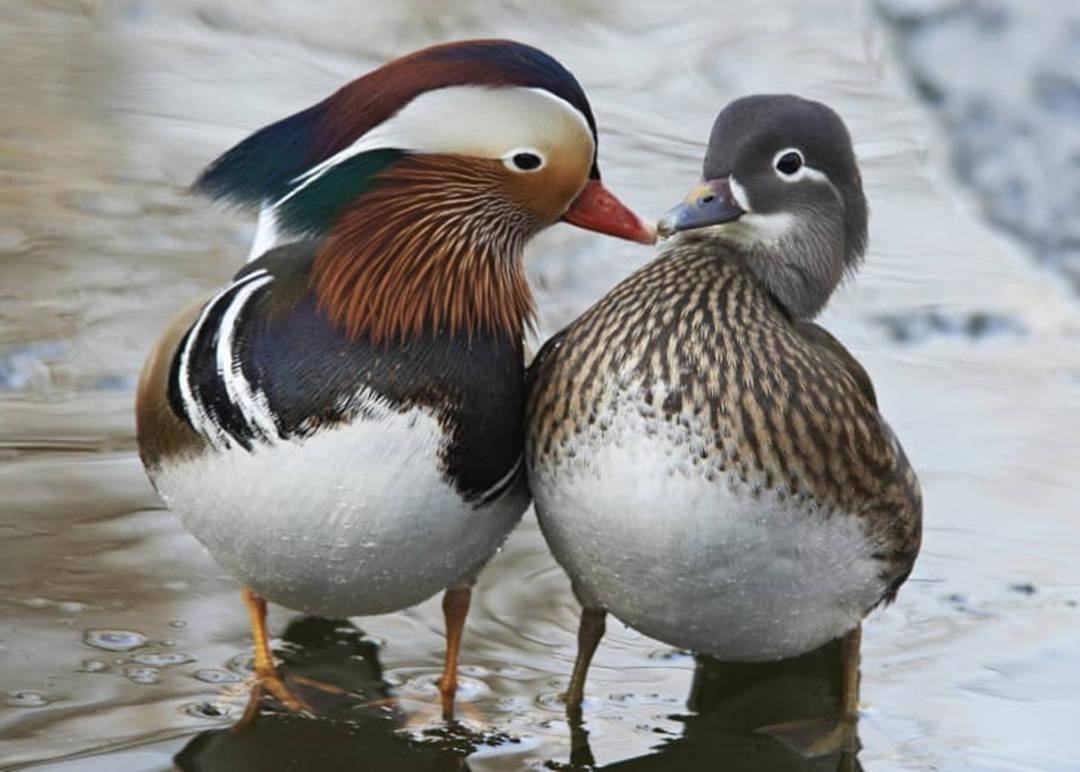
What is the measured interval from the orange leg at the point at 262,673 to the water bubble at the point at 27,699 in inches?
14.8

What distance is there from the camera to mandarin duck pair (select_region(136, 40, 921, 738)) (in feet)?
12.2

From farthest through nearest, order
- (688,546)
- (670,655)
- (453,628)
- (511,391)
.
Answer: (670,655) < (453,628) < (511,391) < (688,546)

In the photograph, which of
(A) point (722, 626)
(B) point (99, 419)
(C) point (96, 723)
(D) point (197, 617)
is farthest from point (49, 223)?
(A) point (722, 626)

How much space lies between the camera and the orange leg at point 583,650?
4078 mm

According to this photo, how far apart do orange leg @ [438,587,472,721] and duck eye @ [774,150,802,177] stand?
40.0 inches

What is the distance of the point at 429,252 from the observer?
3.99 metres

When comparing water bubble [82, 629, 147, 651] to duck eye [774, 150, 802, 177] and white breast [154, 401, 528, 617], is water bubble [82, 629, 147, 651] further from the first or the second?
duck eye [774, 150, 802, 177]

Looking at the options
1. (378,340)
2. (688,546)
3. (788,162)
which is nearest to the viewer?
(688,546)

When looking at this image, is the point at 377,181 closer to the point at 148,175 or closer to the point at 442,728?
the point at 442,728

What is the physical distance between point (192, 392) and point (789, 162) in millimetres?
1208

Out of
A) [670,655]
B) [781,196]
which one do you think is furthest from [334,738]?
[781,196]

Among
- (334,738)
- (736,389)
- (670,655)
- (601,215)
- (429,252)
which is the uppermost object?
(601,215)

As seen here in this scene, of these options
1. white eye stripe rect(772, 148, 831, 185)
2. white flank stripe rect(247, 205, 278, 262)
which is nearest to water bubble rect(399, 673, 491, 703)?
white flank stripe rect(247, 205, 278, 262)

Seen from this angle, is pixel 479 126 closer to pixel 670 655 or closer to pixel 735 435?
pixel 735 435
